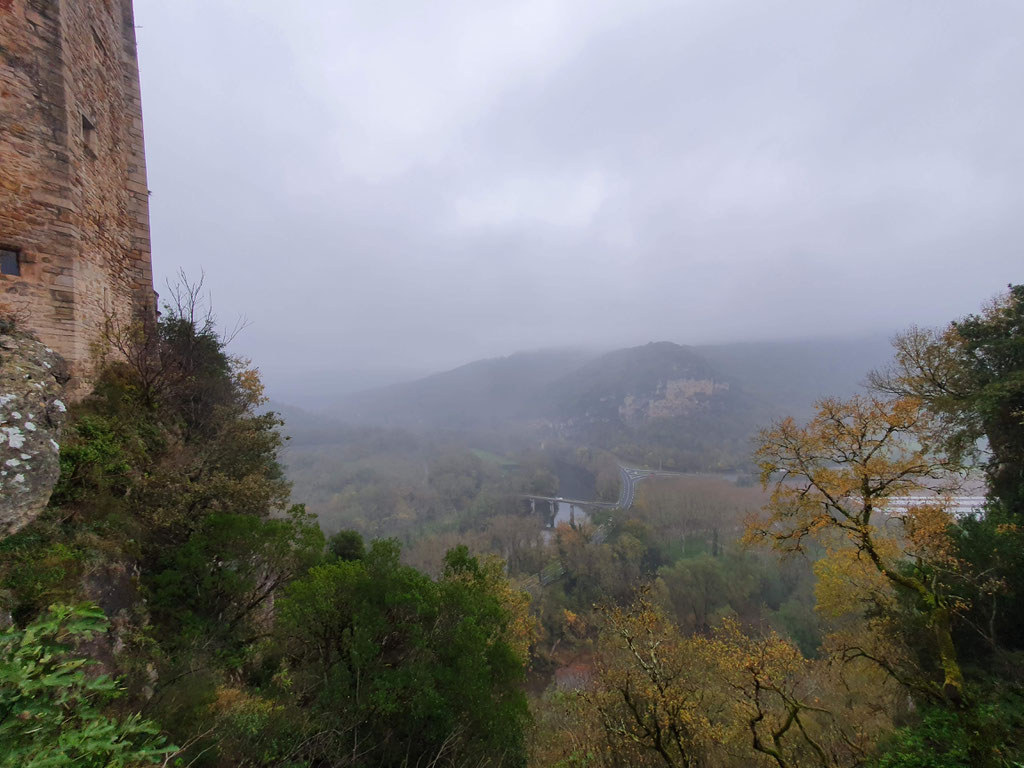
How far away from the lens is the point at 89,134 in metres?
8.79

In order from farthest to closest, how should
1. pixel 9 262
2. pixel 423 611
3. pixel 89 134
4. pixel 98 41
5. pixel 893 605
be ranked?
pixel 893 605
pixel 98 41
pixel 89 134
pixel 423 611
pixel 9 262

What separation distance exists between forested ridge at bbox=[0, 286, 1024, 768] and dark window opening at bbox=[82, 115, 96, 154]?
13.1 ft

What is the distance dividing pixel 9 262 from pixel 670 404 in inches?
5541

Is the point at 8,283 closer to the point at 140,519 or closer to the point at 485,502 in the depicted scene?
the point at 140,519

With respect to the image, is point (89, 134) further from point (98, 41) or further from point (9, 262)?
point (9, 262)

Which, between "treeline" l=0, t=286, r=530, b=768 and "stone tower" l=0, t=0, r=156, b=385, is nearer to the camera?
"treeline" l=0, t=286, r=530, b=768

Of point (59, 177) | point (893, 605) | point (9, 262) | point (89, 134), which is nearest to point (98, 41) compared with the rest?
point (89, 134)

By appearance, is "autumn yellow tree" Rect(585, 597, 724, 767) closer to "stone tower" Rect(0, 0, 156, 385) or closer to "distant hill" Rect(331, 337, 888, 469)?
"stone tower" Rect(0, 0, 156, 385)

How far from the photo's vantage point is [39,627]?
7.06 ft

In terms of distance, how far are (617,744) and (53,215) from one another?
1492cm

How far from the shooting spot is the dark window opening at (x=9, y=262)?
7000 mm

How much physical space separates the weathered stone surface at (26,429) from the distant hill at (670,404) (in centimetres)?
9783

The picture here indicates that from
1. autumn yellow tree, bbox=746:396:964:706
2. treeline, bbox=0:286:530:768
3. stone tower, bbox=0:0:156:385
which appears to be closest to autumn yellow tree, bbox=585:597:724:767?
treeline, bbox=0:286:530:768

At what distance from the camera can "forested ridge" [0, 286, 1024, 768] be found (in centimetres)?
548
